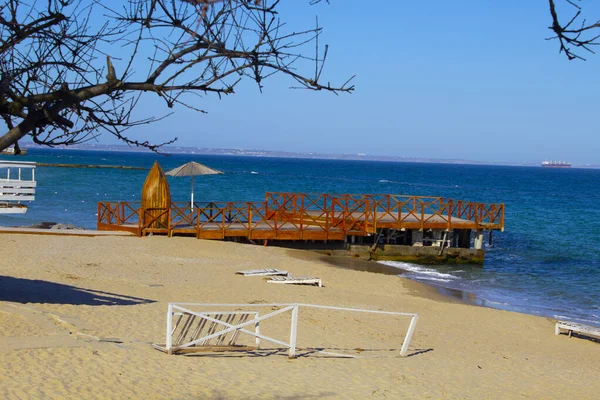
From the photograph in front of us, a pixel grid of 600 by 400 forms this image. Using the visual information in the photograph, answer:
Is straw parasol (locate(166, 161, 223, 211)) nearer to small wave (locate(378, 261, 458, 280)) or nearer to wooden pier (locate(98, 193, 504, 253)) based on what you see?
wooden pier (locate(98, 193, 504, 253))

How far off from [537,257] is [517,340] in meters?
18.1

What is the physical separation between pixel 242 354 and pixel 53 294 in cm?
500

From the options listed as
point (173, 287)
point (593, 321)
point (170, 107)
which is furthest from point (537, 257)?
point (170, 107)

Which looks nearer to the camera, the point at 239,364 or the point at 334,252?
the point at 239,364

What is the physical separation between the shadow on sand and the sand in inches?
1.4

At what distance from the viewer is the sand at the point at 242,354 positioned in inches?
339

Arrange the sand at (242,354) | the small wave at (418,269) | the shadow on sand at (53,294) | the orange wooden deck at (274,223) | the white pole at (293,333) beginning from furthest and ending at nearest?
the orange wooden deck at (274,223), the small wave at (418,269), the shadow on sand at (53,294), the white pole at (293,333), the sand at (242,354)

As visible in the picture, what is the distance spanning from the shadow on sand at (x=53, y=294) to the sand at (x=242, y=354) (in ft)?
0.12

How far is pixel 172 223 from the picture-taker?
85.3 ft

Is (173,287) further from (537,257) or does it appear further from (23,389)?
(537,257)

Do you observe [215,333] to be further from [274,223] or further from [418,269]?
[274,223]

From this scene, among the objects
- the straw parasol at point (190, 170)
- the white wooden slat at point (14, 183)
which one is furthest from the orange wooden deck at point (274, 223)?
the white wooden slat at point (14, 183)

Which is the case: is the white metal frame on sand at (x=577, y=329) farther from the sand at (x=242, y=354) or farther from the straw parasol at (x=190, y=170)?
the straw parasol at (x=190, y=170)

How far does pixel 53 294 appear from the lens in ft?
45.0
